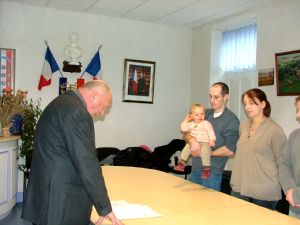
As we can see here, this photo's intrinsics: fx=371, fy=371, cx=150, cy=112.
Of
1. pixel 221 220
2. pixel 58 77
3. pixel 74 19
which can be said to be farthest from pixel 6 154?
pixel 221 220

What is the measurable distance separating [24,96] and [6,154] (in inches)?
34.8

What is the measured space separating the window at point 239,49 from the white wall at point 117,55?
78cm

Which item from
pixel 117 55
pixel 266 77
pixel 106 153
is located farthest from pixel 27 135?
pixel 266 77

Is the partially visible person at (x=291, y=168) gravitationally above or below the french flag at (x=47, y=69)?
below

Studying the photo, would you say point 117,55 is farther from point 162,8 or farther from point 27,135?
point 27,135

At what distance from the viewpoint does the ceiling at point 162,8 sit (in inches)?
189

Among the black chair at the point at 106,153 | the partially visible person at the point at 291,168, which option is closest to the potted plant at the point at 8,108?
the black chair at the point at 106,153

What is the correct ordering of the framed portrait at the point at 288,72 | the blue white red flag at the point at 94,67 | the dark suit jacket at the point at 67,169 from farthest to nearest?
the blue white red flag at the point at 94,67, the framed portrait at the point at 288,72, the dark suit jacket at the point at 67,169

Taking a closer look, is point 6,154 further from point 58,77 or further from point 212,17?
point 212,17

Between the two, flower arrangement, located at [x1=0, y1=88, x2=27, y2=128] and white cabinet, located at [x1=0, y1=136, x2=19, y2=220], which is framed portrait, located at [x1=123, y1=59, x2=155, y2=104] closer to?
flower arrangement, located at [x1=0, y1=88, x2=27, y2=128]

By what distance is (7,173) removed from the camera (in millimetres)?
4430

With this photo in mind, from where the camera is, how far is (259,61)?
4.85 m

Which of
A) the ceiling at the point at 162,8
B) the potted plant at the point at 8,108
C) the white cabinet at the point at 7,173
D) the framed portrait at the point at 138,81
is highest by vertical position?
the ceiling at the point at 162,8

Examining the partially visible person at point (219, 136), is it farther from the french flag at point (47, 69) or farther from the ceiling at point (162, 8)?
the french flag at point (47, 69)
